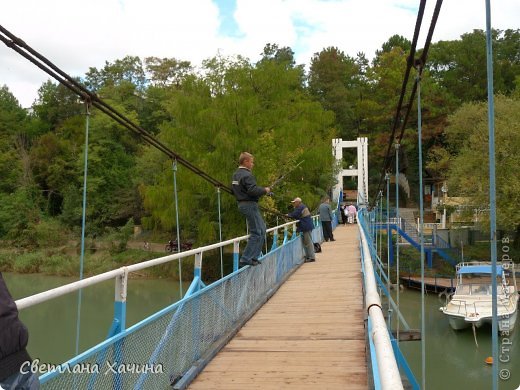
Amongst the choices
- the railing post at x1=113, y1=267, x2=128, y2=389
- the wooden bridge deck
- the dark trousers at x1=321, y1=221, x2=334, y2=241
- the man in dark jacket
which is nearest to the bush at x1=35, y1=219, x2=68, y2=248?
the dark trousers at x1=321, y1=221, x2=334, y2=241

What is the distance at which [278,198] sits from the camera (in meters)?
22.6

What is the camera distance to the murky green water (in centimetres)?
1364

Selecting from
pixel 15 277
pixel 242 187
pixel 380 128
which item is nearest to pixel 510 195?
pixel 380 128

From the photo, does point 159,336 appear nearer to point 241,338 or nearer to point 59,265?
point 241,338

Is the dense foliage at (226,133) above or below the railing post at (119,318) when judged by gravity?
above

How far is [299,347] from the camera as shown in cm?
424

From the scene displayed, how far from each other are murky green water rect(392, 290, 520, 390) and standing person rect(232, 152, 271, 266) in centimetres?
934

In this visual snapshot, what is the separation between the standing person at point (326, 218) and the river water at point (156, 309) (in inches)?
149

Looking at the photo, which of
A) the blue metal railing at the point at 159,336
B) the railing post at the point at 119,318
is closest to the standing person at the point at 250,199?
the blue metal railing at the point at 159,336

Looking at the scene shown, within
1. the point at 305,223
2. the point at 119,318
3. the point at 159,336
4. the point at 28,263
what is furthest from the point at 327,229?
the point at 28,263

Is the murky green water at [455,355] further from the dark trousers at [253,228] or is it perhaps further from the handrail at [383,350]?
the handrail at [383,350]

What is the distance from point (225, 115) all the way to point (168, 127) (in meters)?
2.34

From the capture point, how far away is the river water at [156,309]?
14.1 m

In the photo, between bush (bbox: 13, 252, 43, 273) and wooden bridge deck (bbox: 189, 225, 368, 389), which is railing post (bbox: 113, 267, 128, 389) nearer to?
wooden bridge deck (bbox: 189, 225, 368, 389)
